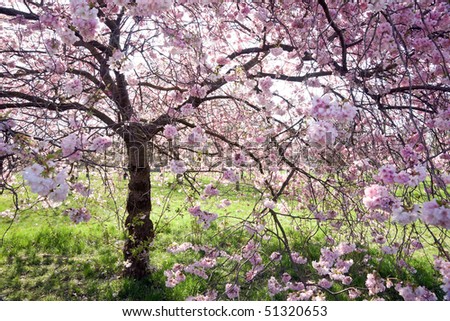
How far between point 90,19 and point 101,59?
4.31 ft

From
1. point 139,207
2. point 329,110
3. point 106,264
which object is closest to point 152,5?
point 329,110

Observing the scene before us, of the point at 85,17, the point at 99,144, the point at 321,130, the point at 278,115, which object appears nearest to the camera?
the point at 321,130

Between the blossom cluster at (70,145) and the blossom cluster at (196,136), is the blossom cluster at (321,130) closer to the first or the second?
the blossom cluster at (70,145)

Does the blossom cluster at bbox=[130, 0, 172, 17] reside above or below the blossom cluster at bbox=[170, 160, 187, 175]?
above

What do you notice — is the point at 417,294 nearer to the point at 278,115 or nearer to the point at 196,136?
the point at 196,136

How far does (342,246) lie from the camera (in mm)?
3092

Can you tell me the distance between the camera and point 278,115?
4363 mm

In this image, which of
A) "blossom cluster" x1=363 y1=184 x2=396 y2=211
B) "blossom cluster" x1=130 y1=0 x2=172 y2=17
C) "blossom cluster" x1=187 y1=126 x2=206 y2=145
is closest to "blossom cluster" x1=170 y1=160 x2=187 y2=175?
"blossom cluster" x1=187 y1=126 x2=206 y2=145

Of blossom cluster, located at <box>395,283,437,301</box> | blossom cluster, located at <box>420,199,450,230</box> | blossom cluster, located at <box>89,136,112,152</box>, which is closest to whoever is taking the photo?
blossom cluster, located at <box>420,199,450,230</box>

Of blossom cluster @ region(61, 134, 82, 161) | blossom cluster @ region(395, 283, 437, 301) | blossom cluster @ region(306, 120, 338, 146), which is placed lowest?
blossom cluster @ region(395, 283, 437, 301)

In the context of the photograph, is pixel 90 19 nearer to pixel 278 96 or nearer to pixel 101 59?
pixel 101 59

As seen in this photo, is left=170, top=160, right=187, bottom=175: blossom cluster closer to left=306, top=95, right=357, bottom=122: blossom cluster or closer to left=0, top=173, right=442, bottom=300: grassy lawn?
left=0, top=173, right=442, bottom=300: grassy lawn

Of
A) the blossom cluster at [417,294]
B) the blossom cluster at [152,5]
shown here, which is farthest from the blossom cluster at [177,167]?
the blossom cluster at [417,294]

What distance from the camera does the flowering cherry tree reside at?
5.99 feet
